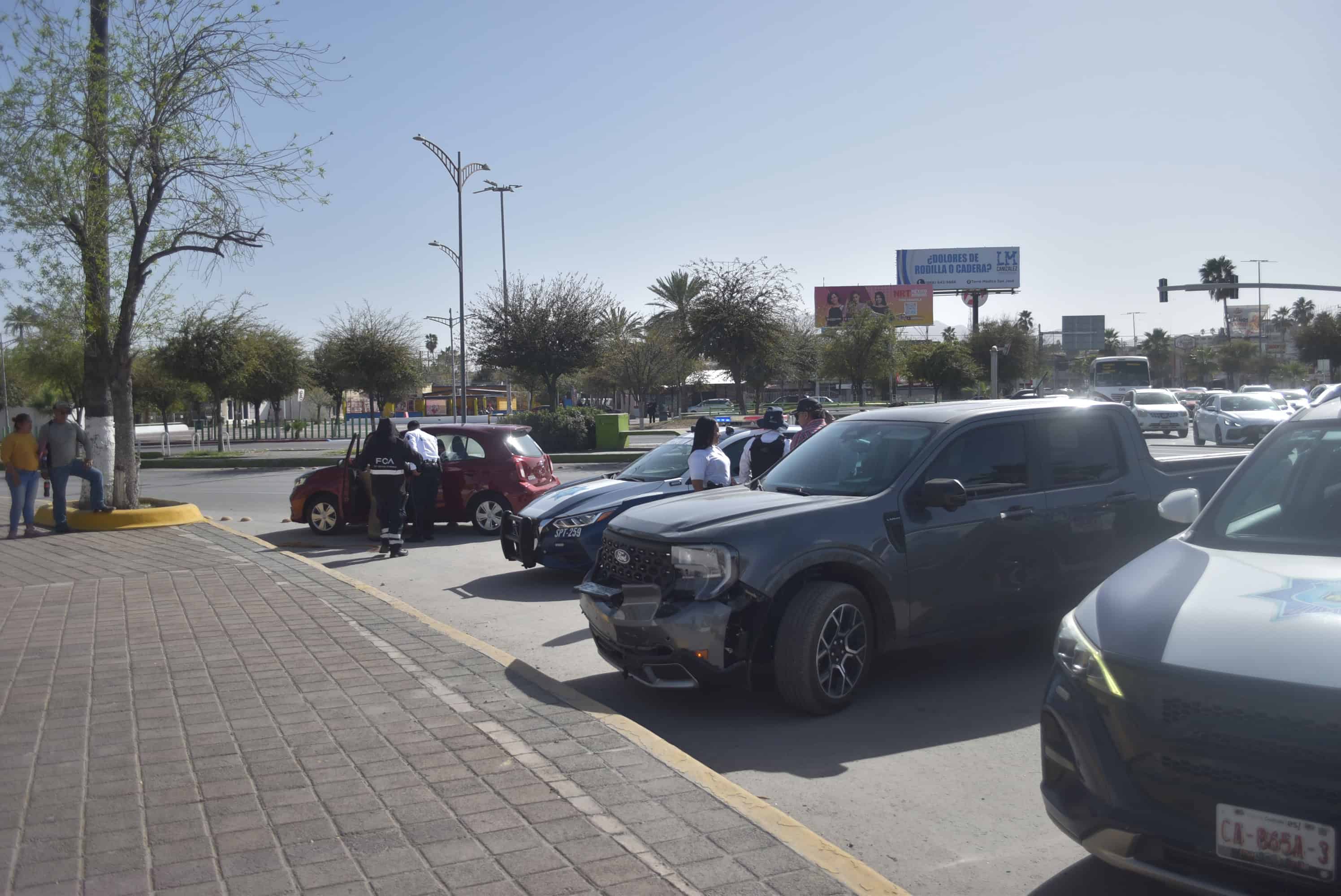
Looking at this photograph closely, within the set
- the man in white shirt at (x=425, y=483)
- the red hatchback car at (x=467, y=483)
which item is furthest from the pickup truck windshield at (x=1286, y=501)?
the red hatchback car at (x=467, y=483)

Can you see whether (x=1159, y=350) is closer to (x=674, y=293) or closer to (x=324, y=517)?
(x=674, y=293)

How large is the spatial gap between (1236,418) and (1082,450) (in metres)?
26.2

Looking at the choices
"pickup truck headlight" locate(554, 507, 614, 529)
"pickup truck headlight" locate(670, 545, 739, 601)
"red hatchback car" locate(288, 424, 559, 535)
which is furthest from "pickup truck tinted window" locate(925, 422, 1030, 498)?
"red hatchback car" locate(288, 424, 559, 535)

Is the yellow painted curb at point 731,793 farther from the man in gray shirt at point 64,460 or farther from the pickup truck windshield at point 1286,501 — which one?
the man in gray shirt at point 64,460

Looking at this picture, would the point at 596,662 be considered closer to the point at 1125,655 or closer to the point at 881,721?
the point at 881,721

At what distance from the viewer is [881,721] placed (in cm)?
584

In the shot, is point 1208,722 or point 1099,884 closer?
point 1208,722

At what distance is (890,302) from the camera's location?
78.8 m

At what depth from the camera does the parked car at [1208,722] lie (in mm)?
2883

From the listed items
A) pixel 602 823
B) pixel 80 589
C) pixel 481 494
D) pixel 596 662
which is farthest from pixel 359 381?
pixel 602 823

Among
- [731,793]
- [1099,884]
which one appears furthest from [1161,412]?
[731,793]

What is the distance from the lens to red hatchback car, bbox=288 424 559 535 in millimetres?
14109

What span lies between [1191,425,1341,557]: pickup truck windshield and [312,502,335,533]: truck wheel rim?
1225cm

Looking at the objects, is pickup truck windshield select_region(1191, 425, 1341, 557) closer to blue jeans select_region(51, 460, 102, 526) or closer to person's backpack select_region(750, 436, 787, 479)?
person's backpack select_region(750, 436, 787, 479)
